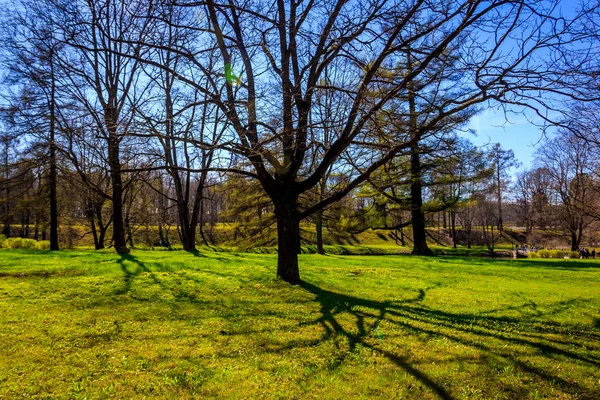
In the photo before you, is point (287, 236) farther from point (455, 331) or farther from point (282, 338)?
point (455, 331)

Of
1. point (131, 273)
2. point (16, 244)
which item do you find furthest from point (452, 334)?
point (16, 244)

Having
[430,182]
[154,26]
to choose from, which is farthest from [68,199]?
[430,182]

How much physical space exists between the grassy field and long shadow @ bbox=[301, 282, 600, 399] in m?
0.02

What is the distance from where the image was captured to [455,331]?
543cm

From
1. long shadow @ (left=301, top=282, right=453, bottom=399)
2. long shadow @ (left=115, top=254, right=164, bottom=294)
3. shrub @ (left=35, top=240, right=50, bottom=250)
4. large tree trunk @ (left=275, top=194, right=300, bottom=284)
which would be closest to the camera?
long shadow @ (left=301, top=282, right=453, bottom=399)

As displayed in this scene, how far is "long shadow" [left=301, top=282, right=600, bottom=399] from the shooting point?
4039mm

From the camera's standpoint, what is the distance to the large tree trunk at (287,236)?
833 cm

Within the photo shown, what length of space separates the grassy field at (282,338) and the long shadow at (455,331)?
0.08 ft

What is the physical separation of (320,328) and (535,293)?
6.46 m

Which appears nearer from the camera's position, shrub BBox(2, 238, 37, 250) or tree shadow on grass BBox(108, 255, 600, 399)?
tree shadow on grass BBox(108, 255, 600, 399)

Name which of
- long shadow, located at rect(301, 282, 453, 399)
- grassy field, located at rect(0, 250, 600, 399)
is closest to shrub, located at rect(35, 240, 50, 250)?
grassy field, located at rect(0, 250, 600, 399)

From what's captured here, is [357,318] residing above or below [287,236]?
below

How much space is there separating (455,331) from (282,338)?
108 inches

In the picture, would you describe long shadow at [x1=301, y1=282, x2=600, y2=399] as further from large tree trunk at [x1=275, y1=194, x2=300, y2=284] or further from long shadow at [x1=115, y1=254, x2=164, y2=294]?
long shadow at [x1=115, y1=254, x2=164, y2=294]
